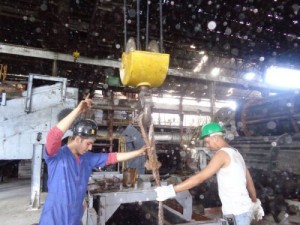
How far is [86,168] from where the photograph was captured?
8.92 ft

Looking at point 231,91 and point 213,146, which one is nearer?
point 213,146

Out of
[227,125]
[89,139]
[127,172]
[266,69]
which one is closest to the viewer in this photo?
[89,139]

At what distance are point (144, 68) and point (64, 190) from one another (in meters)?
1.42

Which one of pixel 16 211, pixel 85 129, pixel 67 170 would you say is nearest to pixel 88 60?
pixel 16 211

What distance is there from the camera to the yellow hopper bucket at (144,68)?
214 centimetres

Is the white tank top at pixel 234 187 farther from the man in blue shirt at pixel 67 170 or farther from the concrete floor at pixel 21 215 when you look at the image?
the concrete floor at pixel 21 215

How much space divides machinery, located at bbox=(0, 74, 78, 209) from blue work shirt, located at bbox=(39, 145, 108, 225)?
3.47m

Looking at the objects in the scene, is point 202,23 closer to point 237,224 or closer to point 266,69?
point 266,69

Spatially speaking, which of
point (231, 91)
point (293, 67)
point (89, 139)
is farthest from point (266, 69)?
point (231, 91)

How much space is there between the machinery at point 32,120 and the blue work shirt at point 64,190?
3467 mm

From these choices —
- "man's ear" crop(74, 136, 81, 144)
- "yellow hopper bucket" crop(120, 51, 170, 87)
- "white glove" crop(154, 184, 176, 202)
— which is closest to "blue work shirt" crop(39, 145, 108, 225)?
"man's ear" crop(74, 136, 81, 144)

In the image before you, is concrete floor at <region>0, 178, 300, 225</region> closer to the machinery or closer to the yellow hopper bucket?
the machinery

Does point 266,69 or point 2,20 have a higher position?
point 2,20

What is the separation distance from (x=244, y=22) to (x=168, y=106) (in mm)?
12179
